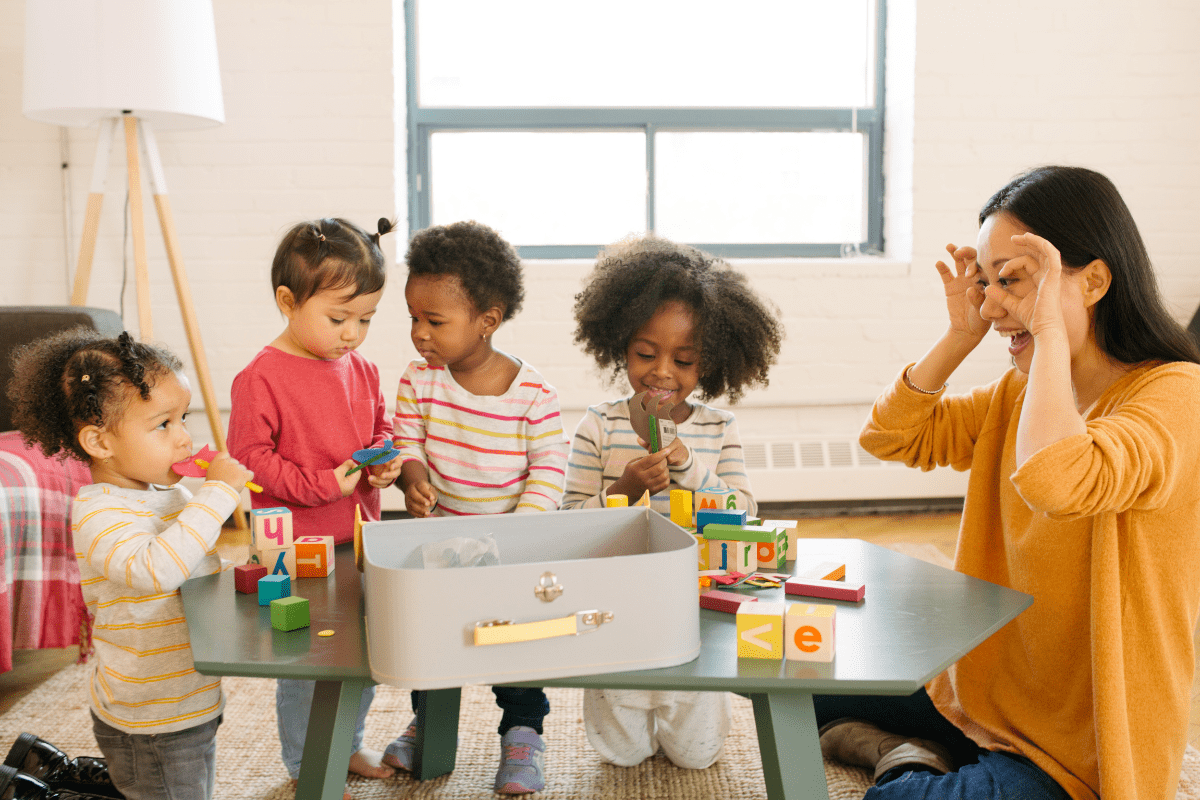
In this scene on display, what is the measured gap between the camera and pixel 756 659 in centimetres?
91

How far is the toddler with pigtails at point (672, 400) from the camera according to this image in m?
1.61

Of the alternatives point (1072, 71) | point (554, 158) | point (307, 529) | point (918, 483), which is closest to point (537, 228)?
point (554, 158)

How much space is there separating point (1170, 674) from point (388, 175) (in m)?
2.78

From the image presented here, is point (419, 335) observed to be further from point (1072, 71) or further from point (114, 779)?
point (1072, 71)

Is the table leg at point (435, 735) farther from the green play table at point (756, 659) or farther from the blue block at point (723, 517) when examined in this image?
the blue block at point (723, 517)

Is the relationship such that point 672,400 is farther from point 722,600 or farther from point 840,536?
point 840,536

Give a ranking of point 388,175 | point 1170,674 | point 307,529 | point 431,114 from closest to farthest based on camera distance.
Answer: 1. point 1170,674
2. point 307,529
3. point 388,175
4. point 431,114

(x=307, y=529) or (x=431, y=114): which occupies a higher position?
(x=431, y=114)

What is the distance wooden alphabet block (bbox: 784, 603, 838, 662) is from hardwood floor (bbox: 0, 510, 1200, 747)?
1.58 metres

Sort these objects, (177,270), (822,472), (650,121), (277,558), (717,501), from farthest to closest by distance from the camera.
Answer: (650,121), (822,472), (177,270), (717,501), (277,558)

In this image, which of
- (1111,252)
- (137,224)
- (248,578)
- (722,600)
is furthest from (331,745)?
(137,224)

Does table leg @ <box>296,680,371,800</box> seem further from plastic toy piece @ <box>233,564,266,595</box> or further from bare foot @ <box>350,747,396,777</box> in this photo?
bare foot @ <box>350,747,396,777</box>

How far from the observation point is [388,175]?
3.26m

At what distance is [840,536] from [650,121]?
167cm
